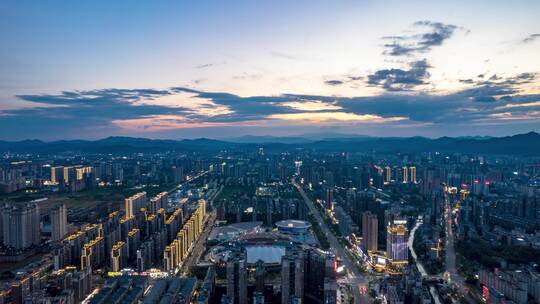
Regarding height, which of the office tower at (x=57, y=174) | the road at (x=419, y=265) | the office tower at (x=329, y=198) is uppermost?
the office tower at (x=57, y=174)

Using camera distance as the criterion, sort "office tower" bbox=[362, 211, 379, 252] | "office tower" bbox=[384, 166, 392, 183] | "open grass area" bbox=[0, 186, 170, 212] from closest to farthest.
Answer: "office tower" bbox=[362, 211, 379, 252] → "open grass area" bbox=[0, 186, 170, 212] → "office tower" bbox=[384, 166, 392, 183]

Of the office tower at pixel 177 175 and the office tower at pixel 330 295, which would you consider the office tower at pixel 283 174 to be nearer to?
the office tower at pixel 177 175

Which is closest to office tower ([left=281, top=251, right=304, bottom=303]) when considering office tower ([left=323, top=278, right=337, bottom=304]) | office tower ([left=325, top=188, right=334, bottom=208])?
office tower ([left=323, top=278, right=337, bottom=304])

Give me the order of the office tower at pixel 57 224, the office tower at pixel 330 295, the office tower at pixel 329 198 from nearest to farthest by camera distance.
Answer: the office tower at pixel 330 295
the office tower at pixel 57 224
the office tower at pixel 329 198

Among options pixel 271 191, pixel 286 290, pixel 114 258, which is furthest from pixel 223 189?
pixel 286 290

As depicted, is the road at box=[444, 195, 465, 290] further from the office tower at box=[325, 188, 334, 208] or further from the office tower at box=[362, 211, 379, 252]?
the office tower at box=[325, 188, 334, 208]

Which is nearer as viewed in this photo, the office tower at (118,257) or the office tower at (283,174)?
the office tower at (118,257)

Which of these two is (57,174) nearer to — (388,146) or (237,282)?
(237,282)

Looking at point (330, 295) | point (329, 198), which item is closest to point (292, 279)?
point (330, 295)

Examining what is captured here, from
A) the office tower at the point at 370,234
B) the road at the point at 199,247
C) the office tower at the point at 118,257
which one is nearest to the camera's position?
the office tower at the point at 118,257

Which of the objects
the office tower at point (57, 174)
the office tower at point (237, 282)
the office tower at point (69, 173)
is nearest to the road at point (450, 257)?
the office tower at point (237, 282)
